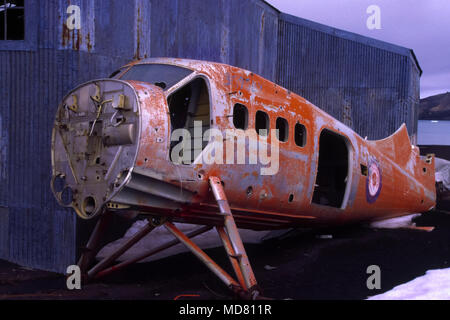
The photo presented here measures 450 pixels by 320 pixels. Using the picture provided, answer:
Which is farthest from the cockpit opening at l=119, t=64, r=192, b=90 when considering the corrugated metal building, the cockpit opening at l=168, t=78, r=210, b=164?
the corrugated metal building

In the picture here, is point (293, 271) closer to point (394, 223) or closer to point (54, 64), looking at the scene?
point (394, 223)

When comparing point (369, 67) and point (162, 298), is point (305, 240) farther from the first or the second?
point (369, 67)

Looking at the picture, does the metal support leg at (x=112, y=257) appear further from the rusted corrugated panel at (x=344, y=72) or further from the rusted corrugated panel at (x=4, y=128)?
the rusted corrugated panel at (x=344, y=72)

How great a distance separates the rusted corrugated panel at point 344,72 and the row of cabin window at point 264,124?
8394mm

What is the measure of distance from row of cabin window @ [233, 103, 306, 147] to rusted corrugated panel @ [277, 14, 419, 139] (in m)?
8.39

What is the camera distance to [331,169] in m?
10.3

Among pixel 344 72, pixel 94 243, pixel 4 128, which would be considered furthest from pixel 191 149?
pixel 344 72

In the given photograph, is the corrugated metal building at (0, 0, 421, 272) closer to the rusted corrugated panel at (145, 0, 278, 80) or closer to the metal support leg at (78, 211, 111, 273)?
the rusted corrugated panel at (145, 0, 278, 80)

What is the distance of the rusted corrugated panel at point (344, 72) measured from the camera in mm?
15695

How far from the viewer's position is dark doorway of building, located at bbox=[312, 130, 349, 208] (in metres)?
9.97

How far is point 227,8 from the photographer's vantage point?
1261cm

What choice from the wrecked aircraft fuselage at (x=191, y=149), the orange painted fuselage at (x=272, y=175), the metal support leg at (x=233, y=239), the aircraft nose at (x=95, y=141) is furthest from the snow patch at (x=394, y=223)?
the aircraft nose at (x=95, y=141)

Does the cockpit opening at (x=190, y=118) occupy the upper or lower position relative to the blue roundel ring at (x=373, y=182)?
upper

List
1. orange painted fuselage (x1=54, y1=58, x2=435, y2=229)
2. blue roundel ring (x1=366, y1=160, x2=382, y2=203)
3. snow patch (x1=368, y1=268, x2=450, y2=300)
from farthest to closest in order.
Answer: blue roundel ring (x1=366, y1=160, x2=382, y2=203) → snow patch (x1=368, y1=268, x2=450, y2=300) → orange painted fuselage (x1=54, y1=58, x2=435, y2=229)
